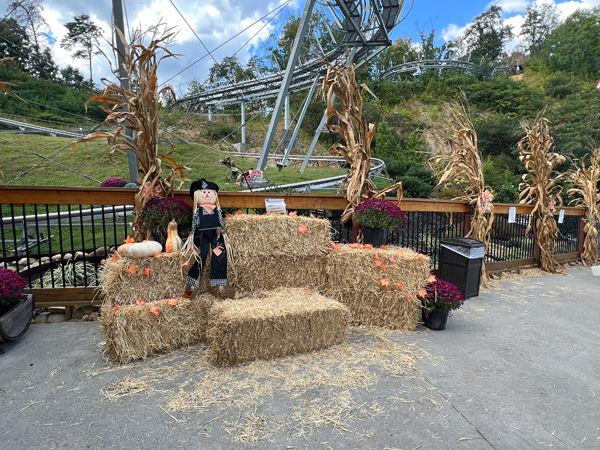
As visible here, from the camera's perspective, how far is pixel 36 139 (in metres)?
13.5

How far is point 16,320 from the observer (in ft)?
8.96

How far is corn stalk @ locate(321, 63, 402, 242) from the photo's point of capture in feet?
13.7

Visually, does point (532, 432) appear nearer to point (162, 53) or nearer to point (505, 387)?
point (505, 387)

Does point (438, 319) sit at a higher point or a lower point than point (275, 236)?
lower

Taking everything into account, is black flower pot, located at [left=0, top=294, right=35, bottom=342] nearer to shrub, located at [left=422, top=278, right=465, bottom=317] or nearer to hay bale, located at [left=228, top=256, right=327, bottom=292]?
hay bale, located at [left=228, top=256, right=327, bottom=292]

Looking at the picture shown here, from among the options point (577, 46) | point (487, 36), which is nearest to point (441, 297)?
point (577, 46)

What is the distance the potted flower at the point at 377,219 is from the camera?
3.84m

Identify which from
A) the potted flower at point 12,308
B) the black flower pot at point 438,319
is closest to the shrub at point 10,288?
the potted flower at point 12,308

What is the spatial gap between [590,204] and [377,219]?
6.34m

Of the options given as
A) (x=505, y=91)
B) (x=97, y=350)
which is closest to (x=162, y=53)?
(x=97, y=350)

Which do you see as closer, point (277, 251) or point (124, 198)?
point (277, 251)

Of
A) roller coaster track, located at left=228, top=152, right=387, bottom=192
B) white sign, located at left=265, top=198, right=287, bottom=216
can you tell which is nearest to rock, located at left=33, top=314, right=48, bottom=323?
white sign, located at left=265, top=198, right=287, bottom=216

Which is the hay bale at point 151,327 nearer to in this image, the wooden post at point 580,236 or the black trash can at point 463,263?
the black trash can at point 463,263

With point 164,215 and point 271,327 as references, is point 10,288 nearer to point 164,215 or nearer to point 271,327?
point 164,215
